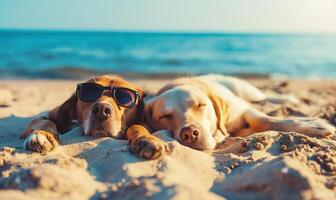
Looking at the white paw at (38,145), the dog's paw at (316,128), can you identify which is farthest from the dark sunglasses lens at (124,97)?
the dog's paw at (316,128)

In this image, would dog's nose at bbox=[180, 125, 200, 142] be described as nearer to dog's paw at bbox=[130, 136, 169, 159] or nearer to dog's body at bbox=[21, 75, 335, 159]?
dog's body at bbox=[21, 75, 335, 159]

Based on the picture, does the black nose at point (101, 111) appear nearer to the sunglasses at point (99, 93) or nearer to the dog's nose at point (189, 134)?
the sunglasses at point (99, 93)

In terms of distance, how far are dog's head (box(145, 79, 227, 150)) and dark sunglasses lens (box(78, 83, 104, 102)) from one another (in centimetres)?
62

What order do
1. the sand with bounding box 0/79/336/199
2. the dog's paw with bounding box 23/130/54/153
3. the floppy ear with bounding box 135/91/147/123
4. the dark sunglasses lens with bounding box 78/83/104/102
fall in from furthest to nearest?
the floppy ear with bounding box 135/91/147/123 → the dark sunglasses lens with bounding box 78/83/104/102 → the dog's paw with bounding box 23/130/54/153 → the sand with bounding box 0/79/336/199

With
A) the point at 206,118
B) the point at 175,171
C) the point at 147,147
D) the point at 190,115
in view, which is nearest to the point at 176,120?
the point at 190,115

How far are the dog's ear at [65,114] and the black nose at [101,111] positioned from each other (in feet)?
2.44

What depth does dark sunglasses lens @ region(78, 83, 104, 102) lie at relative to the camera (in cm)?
462

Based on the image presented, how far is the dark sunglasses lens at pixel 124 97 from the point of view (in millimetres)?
4684

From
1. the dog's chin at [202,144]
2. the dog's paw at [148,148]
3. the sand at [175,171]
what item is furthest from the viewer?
the dog's chin at [202,144]

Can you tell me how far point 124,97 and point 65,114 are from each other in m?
0.75

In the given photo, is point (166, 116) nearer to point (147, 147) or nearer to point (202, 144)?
point (202, 144)

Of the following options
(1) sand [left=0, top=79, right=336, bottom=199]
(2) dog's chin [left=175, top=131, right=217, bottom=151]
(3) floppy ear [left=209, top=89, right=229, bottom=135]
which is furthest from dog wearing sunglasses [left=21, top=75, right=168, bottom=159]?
(3) floppy ear [left=209, top=89, right=229, bottom=135]

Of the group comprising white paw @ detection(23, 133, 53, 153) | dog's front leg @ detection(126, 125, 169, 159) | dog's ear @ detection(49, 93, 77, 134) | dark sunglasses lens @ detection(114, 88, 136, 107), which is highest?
dark sunglasses lens @ detection(114, 88, 136, 107)

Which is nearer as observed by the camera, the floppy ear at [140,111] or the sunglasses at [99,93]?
the sunglasses at [99,93]
